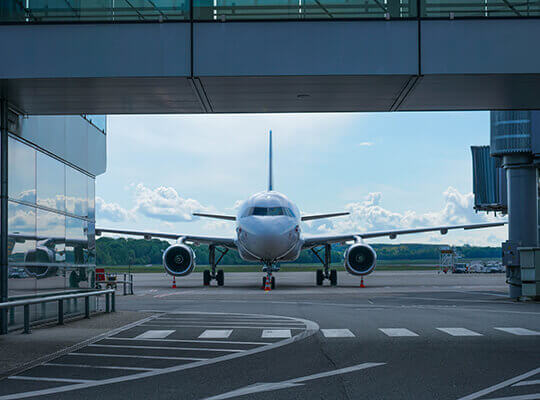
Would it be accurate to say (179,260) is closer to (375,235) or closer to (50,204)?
(375,235)

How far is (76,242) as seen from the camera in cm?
A: 1658

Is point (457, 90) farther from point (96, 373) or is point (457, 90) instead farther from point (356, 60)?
point (96, 373)

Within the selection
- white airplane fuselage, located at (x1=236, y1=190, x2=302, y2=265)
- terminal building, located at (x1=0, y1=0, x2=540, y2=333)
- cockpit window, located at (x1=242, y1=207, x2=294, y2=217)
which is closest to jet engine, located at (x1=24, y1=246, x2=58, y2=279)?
terminal building, located at (x1=0, y1=0, x2=540, y2=333)

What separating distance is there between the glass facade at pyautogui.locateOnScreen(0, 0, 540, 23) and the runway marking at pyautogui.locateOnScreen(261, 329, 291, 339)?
514 centimetres

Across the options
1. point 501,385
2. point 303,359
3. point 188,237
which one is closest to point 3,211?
point 303,359

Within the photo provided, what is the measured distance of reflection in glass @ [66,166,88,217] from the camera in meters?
15.9

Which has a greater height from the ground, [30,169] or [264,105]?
[264,105]

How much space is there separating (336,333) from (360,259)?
1829cm

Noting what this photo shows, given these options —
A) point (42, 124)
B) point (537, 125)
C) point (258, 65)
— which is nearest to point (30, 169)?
point (42, 124)

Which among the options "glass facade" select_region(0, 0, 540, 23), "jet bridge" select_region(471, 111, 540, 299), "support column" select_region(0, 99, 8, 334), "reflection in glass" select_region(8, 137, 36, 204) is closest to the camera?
"glass facade" select_region(0, 0, 540, 23)

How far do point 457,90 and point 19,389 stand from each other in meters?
8.16

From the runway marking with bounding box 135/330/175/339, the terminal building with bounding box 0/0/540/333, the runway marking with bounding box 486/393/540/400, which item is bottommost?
the runway marking with bounding box 135/330/175/339

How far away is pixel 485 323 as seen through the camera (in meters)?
13.5

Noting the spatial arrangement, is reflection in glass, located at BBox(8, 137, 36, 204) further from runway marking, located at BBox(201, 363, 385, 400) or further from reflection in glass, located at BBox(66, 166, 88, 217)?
runway marking, located at BBox(201, 363, 385, 400)
